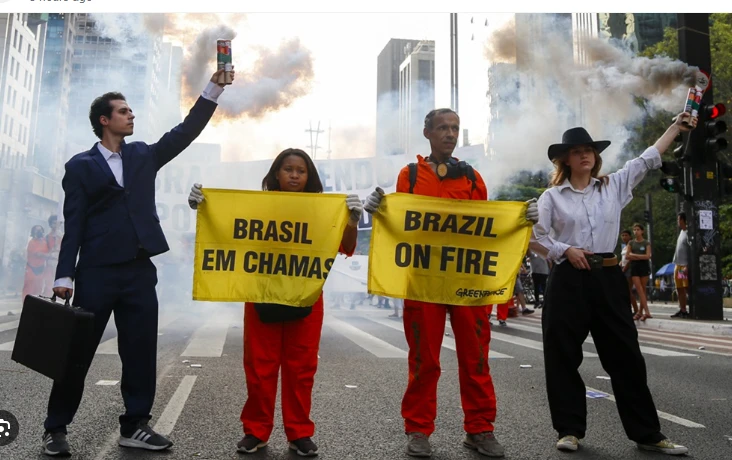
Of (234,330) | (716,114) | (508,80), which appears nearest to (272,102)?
(508,80)

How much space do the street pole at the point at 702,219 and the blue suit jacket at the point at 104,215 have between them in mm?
11765

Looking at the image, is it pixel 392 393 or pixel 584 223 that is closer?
pixel 584 223

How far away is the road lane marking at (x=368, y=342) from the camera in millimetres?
8500

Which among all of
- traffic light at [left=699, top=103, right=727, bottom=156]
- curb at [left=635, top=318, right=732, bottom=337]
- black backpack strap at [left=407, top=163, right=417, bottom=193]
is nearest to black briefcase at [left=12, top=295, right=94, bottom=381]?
black backpack strap at [left=407, top=163, right=417, bottom=193]

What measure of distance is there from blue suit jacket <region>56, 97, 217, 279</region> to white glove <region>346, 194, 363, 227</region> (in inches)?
40.3

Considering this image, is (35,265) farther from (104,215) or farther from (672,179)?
(672,179)

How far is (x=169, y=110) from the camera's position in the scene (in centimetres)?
1745

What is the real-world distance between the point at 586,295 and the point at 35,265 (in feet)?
39.6

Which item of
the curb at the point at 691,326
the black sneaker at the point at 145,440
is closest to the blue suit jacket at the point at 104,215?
the black sneaker at the point at 145,440

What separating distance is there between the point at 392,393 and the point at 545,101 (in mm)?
12556

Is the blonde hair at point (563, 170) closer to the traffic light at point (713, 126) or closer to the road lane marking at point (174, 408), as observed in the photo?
the road lane marking at point (174, 408)

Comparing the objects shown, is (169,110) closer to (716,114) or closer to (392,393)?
(716,114)

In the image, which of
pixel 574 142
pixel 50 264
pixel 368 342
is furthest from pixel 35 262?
pixel 574 142

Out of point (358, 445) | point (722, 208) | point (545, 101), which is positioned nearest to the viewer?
point (358, 445)
